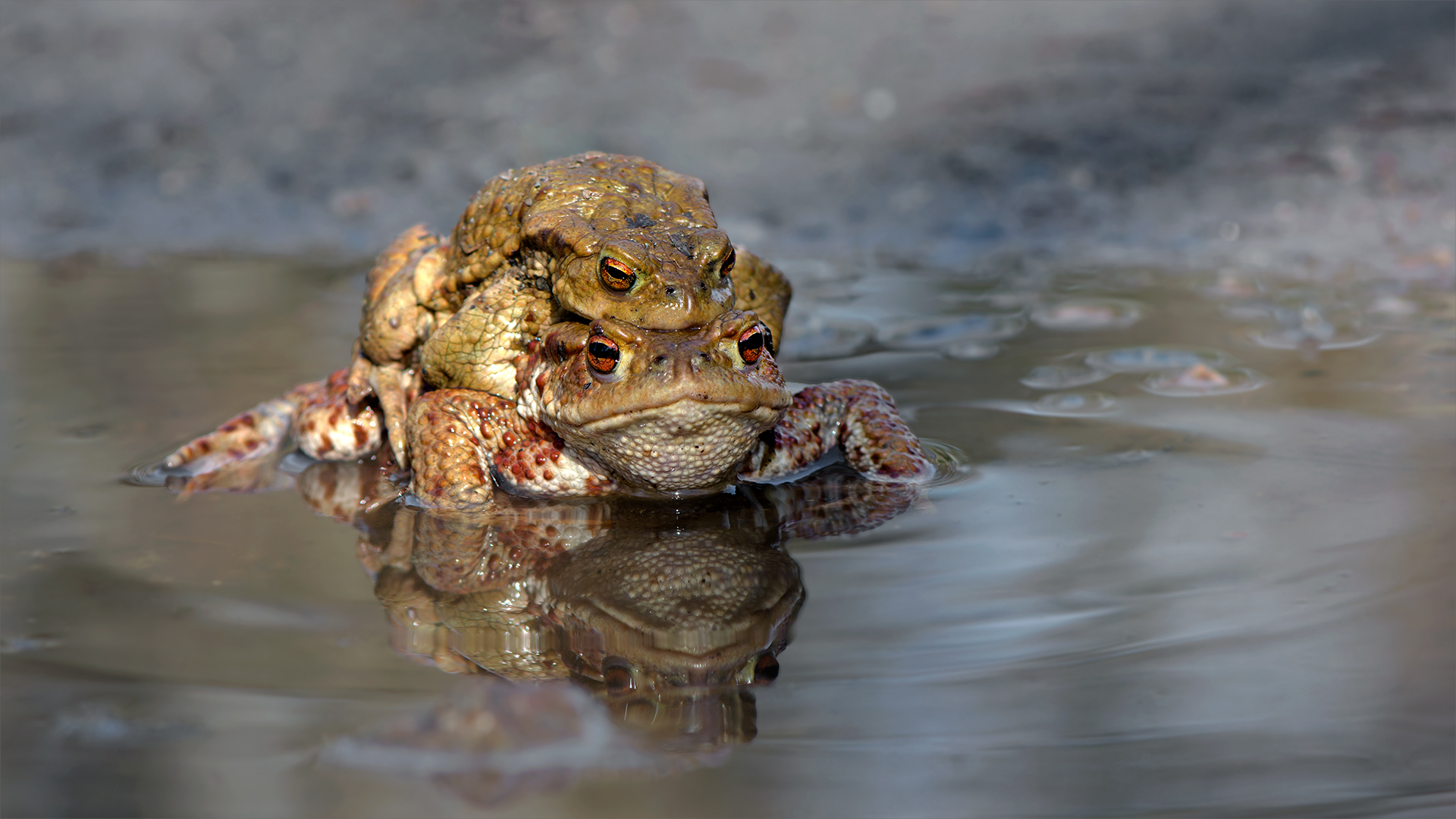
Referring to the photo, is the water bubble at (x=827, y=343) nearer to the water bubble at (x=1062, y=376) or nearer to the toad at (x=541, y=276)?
the water bubble at (x=1062, y=376)

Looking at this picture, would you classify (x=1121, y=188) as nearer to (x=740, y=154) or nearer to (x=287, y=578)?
(x=740, y=154)

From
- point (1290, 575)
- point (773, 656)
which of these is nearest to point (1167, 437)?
point (1290, 575)

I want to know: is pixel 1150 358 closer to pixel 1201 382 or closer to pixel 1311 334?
pixel 1201 382

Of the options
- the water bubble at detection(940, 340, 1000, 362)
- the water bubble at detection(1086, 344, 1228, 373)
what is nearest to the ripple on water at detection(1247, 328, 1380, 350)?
the water bubble at detection(1086, 344, 1228, 373)

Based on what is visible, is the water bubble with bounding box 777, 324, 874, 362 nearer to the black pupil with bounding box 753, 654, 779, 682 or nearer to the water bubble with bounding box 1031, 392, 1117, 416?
the water bubble with bounding box 1031, 392, 1117, 416

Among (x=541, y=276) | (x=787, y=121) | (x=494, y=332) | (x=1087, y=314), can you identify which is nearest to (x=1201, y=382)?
(x=1087, y=314)

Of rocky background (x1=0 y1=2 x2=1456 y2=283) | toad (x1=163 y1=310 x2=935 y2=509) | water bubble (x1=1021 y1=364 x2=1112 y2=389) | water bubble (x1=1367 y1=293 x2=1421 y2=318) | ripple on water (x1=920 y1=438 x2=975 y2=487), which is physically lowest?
ripple on water (x1=920 y1=438 x2=975 y2=487)

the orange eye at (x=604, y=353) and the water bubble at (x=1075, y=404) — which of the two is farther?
the water bubble at (x=1075, y=404)

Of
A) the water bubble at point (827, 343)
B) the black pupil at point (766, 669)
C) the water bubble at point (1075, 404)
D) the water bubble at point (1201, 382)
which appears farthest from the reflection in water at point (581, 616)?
the water bubble at point (1201, 382)
